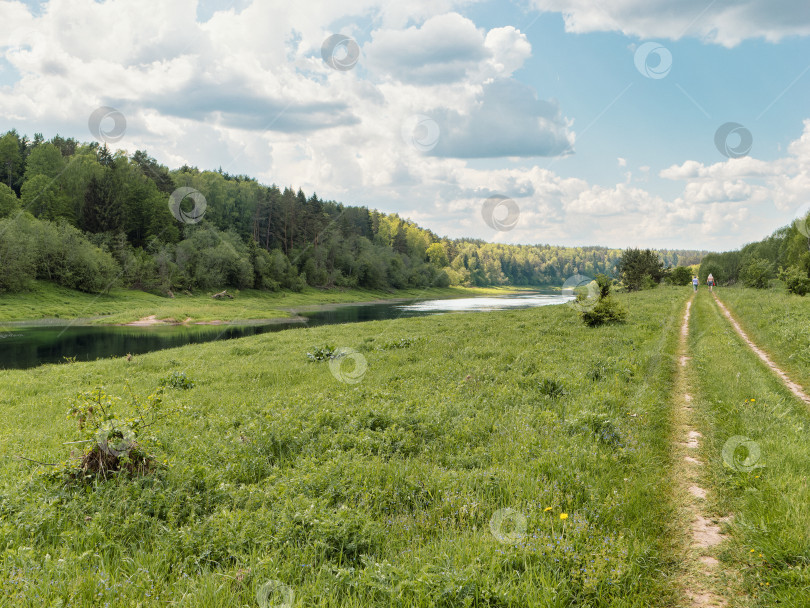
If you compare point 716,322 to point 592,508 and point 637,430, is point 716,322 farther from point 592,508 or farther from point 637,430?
point 592,508

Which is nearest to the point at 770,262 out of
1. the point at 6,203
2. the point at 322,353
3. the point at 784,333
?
the point at 784,333

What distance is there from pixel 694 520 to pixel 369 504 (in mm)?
4368

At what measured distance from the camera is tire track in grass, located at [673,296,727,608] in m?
4.90

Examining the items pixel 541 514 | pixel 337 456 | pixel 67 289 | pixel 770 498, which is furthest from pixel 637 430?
pixel 67 289

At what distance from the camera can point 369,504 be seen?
662cm

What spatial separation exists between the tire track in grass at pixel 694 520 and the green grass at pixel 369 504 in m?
0.23

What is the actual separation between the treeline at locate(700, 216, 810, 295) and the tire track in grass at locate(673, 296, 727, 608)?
36.7 metres

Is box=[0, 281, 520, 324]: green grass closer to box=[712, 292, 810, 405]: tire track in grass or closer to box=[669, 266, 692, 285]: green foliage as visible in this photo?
box=[712, 292, 810, 405]: tire track in grass

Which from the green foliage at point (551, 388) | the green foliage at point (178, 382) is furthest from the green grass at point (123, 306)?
the green foliage at point (551, 388)

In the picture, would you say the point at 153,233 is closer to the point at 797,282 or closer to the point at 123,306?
the point at 123,306

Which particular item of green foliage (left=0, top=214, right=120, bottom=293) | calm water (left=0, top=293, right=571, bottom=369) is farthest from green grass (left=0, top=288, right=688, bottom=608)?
green foliage (left=0, top=214, right=120, bottom=293)

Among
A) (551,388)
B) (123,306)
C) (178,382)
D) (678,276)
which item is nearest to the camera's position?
(551,388)

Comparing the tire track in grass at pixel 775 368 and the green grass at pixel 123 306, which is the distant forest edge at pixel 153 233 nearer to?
the green grass at pixel 123 306

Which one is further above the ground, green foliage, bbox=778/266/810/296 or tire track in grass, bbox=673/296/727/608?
green foliage, bbox=778/266/810/296
